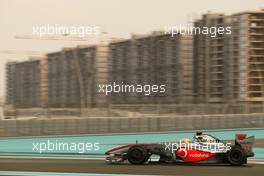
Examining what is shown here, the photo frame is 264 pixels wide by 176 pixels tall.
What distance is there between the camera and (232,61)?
9.70m

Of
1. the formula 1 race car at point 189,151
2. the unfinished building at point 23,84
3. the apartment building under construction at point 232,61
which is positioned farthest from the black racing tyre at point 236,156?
the unfinished building at point 23,84

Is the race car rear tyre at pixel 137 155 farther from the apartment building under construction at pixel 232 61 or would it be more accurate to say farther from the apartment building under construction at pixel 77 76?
the apartment building under construction at pixel 232 61

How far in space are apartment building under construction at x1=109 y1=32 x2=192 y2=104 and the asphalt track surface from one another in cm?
171

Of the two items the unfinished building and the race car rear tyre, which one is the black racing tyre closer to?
the race car rear tyre

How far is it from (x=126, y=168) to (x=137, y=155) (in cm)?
62

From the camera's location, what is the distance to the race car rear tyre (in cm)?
848

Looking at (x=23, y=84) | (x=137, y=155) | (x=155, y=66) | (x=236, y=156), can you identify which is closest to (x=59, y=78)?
(x=23, y=84)

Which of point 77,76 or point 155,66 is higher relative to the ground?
point 155,66

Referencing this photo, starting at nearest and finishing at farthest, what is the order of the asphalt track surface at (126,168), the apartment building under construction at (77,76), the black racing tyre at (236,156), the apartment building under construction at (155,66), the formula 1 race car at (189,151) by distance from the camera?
the asphalt track surface at (126,168)
the black racing tyre at (236,156)
the formula 1 race car at (189,151)
the apartment building under construction at (155,66)
the apartment building under construction at (77,76)

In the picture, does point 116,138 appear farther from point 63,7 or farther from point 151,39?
point 63,7

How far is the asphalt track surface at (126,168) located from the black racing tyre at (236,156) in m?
0.13

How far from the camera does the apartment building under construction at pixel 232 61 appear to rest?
378 inches

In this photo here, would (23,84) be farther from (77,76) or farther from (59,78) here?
(77,76)

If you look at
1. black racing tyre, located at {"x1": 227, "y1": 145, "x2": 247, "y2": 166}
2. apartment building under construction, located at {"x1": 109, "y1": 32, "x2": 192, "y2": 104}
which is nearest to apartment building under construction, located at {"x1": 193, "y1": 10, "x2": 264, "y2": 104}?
apartment building under construction, located at {"x1": 109, "y1": 32, "x2": 192, "y2": 104}
